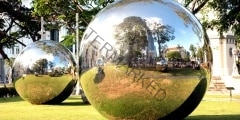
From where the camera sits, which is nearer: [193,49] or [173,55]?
[173,55]

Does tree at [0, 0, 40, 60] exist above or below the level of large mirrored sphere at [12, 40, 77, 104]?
above

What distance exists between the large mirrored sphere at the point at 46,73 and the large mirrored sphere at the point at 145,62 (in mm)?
7626

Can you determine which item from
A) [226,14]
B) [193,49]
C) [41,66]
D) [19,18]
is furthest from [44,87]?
[19,18]

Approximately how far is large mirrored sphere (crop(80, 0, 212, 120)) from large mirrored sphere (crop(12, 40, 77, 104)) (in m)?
7.63

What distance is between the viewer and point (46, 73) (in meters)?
18.8

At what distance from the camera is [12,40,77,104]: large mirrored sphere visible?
18.8 metres

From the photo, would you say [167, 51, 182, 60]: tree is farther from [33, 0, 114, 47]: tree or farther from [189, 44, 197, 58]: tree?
[33, 0, 114, 47]: tree

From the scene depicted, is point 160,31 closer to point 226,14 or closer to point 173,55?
point 173,55

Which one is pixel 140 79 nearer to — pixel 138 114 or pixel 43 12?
pixel 138 114

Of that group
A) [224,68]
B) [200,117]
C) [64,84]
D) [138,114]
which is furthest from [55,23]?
[138,114]

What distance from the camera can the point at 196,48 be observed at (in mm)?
11219

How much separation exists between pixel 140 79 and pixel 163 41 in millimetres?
1008

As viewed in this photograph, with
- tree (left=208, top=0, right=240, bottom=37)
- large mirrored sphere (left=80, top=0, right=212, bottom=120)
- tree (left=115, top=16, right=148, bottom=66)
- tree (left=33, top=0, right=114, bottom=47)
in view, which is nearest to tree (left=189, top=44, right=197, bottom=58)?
large mirrored sphere (left=80, top=0, right=212, bottom=120)

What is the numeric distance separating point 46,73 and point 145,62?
8.94m
